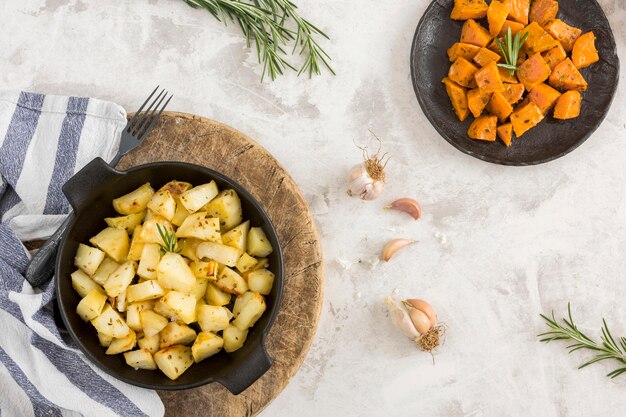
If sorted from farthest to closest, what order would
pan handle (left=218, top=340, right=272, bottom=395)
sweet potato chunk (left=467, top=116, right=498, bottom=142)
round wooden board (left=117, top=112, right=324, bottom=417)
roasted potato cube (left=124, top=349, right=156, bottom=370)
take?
sweet potato chunk (left=467, top=116, right=498, bottom=142) → round wooden board (left=117, top=112, right=324, bottom=417) → roasted potato cube (left=124, top=349, right=156, bottom=370) → pan handle (left=218, top=340, right=272, bottom=395)

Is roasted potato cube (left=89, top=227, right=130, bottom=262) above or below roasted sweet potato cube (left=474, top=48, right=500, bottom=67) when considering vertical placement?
below

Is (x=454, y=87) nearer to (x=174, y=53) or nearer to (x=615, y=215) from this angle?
(x=615, y=215)

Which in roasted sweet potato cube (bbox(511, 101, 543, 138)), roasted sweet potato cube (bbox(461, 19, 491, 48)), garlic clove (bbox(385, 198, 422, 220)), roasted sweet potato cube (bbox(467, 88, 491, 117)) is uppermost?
roasted sweet potato cube (bbox(461, 19, 491, 48))

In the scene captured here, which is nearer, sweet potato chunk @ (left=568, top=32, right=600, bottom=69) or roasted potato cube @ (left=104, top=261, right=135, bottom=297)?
roasted potato cube @ (left=104, top=261, right=135, bottom=297)

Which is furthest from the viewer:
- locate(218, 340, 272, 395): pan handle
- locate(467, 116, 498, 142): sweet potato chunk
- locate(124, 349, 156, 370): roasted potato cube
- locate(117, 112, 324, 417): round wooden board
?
locate(467, 116, 498, 142): sweet potato chunk

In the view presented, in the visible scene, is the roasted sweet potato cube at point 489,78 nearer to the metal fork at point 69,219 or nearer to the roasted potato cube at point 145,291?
the metal fork at point 69,219

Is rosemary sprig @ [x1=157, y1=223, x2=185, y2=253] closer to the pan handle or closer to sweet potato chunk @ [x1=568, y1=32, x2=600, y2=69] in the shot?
the pan handle

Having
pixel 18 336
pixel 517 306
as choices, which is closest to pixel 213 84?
pixel 18 336

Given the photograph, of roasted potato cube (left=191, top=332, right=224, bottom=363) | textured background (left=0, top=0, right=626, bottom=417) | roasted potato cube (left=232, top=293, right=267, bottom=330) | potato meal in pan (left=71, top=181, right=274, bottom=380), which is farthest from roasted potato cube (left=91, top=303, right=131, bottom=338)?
textured background (left=0, top=0, right=626, bottom=417)
